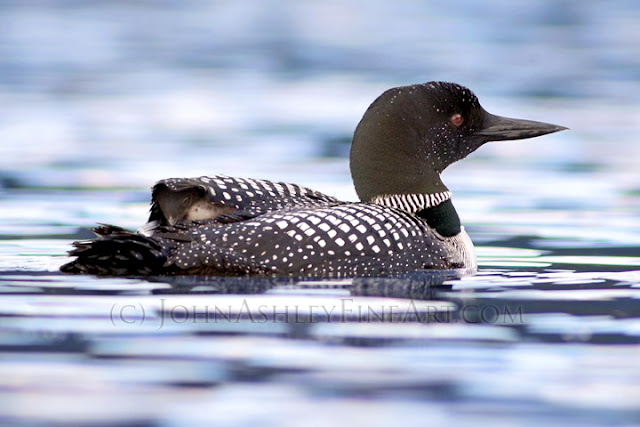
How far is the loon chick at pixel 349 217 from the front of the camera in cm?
584

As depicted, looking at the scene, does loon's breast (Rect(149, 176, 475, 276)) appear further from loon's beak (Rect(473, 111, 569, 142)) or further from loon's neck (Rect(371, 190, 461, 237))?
loon's beak (Rect(473, 111, 569, 142))

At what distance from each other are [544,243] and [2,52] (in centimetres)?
1118

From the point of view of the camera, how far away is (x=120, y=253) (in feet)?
19.1

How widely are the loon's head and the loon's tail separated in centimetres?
126

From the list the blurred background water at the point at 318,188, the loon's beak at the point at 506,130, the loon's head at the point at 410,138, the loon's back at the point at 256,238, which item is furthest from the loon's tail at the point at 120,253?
the loon's beak at the point at 506,130

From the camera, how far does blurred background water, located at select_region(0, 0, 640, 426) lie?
13.5ft

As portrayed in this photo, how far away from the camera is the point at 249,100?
45.6ft

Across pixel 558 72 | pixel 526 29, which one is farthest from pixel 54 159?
pixel 526 29

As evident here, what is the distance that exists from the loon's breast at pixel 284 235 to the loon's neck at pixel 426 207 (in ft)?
0.60

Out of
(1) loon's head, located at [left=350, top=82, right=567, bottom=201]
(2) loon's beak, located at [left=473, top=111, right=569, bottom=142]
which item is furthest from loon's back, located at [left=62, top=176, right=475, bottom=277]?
(2) loon's beak, located at [left=473, top=111, right=569, bottom=142]

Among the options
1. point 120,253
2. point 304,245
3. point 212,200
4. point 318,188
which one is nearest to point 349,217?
point 304,245

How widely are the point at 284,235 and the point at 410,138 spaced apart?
109 centimetres

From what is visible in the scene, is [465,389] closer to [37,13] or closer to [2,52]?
[2,52]

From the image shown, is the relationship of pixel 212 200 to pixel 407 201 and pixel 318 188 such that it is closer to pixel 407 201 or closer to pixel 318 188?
pixel 407 201
